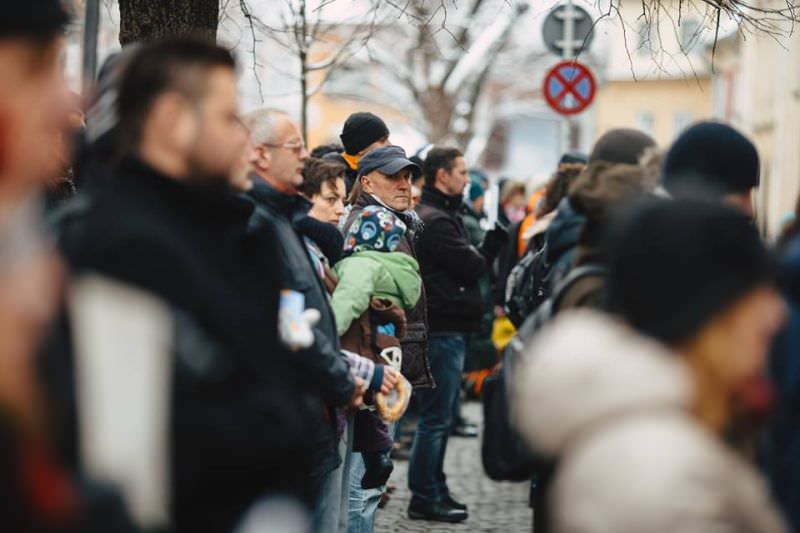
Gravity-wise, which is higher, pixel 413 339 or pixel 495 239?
pixel 495 239

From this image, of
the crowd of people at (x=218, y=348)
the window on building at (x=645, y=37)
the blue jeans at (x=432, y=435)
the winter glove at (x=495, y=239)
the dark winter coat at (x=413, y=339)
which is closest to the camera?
the crowd of people at (x=218, y=348)

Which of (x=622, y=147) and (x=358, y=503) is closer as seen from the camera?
(x=622, y=147)

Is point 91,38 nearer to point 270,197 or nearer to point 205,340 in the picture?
point 270,197

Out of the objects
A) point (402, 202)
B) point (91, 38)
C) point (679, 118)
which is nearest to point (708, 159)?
point (402, 202)

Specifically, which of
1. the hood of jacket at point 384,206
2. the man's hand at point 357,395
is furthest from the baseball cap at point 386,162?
the man's hand at point 357,395

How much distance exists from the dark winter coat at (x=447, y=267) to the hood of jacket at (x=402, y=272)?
7.56 ft

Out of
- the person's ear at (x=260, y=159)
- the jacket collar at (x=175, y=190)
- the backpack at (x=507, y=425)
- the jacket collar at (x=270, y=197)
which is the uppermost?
the person's ear at (x=260, y=159)

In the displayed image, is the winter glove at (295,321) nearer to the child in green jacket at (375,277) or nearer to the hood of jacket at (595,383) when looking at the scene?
the child in green jacket at (375,277)

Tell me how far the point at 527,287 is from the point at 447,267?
1.38m

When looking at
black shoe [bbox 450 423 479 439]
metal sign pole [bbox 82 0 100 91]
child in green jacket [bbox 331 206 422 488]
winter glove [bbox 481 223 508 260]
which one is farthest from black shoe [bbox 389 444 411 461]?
child in green jacket [bbox 331 206 422 488]

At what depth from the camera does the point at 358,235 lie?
22.5 feet

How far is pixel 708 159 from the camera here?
441cm

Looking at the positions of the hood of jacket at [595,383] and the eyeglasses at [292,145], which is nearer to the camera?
the hood of jacket at [595,383]

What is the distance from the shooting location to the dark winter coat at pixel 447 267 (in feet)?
30.4
